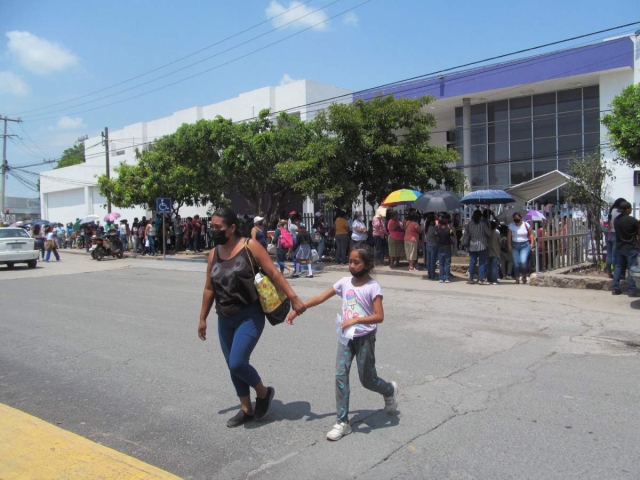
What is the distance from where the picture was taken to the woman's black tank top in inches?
161

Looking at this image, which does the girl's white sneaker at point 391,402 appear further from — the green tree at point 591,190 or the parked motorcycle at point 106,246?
the parked motorcycle at point 106,246

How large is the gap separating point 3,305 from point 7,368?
5215 mm

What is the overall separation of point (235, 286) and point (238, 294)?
0.07m

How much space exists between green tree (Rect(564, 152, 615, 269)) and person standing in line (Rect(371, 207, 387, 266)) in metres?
5.41

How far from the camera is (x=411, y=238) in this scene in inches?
576

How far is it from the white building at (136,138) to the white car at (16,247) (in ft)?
41.6

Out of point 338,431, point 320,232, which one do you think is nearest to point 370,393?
point 338,431

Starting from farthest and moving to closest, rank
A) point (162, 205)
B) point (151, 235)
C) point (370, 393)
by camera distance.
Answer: point (151, 235)
point (162, 205)
point (370, 393)

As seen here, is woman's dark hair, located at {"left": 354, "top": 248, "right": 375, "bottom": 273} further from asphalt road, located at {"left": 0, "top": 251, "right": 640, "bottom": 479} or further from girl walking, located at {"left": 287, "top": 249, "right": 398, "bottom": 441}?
asphalt road, located at {"left": 0, "top": 251, "right": 640, "bottom": 479}

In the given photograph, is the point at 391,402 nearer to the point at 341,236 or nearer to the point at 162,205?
the point at 341,236

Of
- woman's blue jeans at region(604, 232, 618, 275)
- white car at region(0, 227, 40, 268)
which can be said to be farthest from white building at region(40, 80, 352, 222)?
white car at region(0, 227, 40, 268)

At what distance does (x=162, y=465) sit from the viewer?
3.72m

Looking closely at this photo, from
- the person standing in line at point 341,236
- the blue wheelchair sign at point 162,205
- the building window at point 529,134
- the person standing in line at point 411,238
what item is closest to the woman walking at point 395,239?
the person standing in line at point 411,238

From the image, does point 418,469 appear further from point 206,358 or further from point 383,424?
point 206,358
